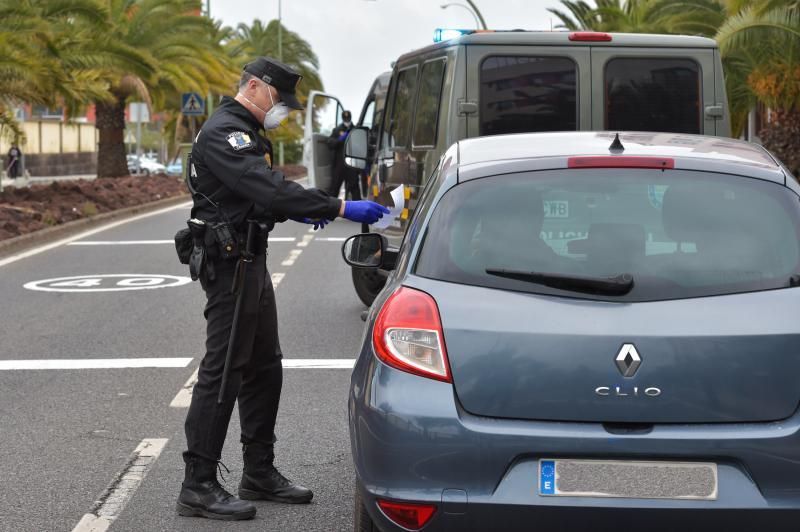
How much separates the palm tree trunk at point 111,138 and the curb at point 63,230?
326 cm

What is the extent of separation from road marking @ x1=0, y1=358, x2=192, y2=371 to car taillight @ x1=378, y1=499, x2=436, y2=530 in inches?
198

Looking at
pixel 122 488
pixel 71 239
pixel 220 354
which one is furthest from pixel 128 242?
pixel 220 354

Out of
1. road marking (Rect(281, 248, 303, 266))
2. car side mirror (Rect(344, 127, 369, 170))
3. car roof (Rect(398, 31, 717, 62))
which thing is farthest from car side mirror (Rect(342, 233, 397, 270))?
road marking (Rect(281, 248, 303, 266))

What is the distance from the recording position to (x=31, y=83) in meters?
21.7

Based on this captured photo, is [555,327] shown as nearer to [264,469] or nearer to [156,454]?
[264,469]

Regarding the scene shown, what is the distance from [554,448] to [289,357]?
17.9 feet

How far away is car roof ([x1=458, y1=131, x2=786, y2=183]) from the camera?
13.8 ft

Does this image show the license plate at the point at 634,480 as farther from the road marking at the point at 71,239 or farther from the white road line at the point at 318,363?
the road marking at the point at 71,239

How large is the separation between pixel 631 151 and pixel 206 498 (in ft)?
7.08

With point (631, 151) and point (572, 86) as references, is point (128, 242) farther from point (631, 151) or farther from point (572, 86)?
point (631, 151)

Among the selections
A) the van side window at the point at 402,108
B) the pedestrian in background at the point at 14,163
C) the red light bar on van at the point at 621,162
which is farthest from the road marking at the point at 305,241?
the pedestrian in background at the point at 14,163

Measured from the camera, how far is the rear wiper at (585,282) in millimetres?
3891

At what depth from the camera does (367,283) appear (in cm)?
1115

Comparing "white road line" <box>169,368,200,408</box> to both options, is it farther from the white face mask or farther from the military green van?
the white face mask
